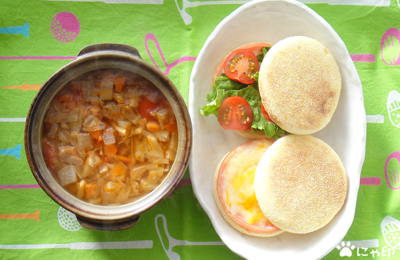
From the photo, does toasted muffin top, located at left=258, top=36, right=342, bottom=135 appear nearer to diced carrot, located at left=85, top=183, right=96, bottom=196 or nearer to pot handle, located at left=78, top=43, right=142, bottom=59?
pot handle, located at left=78, top=43, right=142, bottom=59

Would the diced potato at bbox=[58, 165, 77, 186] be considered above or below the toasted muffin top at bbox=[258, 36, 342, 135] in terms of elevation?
below

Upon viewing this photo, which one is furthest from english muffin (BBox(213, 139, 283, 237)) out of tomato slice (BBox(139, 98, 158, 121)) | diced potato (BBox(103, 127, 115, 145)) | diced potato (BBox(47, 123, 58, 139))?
diced potato (BBox(47, 123, 58, 139))

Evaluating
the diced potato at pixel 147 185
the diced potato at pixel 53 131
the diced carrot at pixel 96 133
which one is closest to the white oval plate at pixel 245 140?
the diced potato at pixel 147 185

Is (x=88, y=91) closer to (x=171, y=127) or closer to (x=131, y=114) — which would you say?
(x=131, y=114)

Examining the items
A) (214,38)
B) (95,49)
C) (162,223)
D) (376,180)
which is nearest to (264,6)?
(214,38)

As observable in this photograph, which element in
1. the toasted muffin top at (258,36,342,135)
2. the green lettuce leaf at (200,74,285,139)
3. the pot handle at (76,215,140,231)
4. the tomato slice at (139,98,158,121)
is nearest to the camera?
the pot handle at (76,215,140,231)

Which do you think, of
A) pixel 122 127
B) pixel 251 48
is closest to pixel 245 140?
pixel 251 48

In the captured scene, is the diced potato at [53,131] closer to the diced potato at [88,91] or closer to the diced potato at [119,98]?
the diced potato at [88,91]
